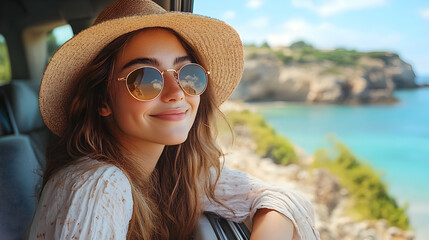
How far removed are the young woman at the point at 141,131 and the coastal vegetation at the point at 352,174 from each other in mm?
3473

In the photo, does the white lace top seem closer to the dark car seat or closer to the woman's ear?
the woman's ear

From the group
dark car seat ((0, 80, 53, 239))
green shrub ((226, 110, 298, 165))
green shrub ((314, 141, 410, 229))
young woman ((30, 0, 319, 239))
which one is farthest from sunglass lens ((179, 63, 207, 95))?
green shrub ((226, 110, 298, 165))

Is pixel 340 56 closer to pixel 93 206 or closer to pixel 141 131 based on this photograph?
pixel 141 131

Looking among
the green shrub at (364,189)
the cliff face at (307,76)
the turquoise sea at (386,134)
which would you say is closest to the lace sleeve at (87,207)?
the turquoise sea at (386,134)

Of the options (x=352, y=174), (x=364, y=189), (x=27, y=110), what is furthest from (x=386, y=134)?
(x=27, y=110)

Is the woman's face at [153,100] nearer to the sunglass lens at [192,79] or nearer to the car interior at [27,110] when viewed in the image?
the sunglass lens at [192,79]

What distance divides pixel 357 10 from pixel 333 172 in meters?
9.15

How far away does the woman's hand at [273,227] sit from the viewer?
3.00ft

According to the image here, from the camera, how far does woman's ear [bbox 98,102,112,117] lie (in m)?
0.96

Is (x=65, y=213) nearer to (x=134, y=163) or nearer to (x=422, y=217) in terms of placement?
(x=134, y=163)

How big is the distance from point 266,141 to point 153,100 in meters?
6.04

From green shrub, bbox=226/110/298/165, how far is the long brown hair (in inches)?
169

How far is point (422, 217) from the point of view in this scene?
4379 millimetres

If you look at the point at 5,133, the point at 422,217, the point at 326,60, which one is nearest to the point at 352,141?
the point at 326,60
